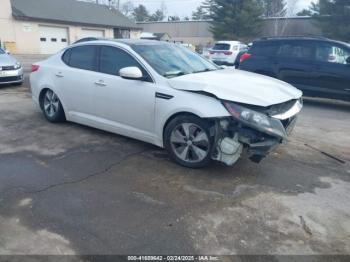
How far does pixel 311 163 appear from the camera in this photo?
4914 mm

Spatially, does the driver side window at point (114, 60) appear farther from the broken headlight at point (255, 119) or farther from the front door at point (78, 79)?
the broken headlight at point (255, 119)

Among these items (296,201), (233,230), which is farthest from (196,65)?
(233,230)

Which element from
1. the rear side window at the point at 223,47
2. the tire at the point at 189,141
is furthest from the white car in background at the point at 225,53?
the tire at the point at 189,141

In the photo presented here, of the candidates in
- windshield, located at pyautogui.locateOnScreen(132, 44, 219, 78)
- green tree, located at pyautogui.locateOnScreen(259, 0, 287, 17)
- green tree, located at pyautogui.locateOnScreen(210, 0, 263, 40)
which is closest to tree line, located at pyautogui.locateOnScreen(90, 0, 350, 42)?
green tree, located at pyautogui.locateOnScreen(210, 0, 263, 40)

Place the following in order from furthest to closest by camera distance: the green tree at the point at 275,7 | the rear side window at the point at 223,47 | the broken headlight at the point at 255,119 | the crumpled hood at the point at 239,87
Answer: the green tree at the point at 275,7
the rear side window at the point at 223,47
the crumpled hood at the point at 239,87
the broken headlight at the point at 255,119

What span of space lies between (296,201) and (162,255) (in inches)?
68.3

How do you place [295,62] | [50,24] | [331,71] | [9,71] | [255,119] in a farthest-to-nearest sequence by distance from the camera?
1. [50,24]
2. [9,71]
3. [295,62]
4. [331,71]
5. [255,119]

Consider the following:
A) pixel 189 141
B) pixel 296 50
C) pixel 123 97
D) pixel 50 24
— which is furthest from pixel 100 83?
pixel 50 24

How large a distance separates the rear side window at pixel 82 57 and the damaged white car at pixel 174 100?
17 millimetres

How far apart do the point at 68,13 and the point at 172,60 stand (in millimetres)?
37375

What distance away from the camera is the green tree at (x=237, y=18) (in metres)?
43.4

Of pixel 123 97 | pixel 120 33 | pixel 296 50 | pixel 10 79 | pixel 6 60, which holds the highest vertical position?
pixel 296 50

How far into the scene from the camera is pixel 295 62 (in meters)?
9.28

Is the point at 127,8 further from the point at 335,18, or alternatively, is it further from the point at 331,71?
the point at 331,71
